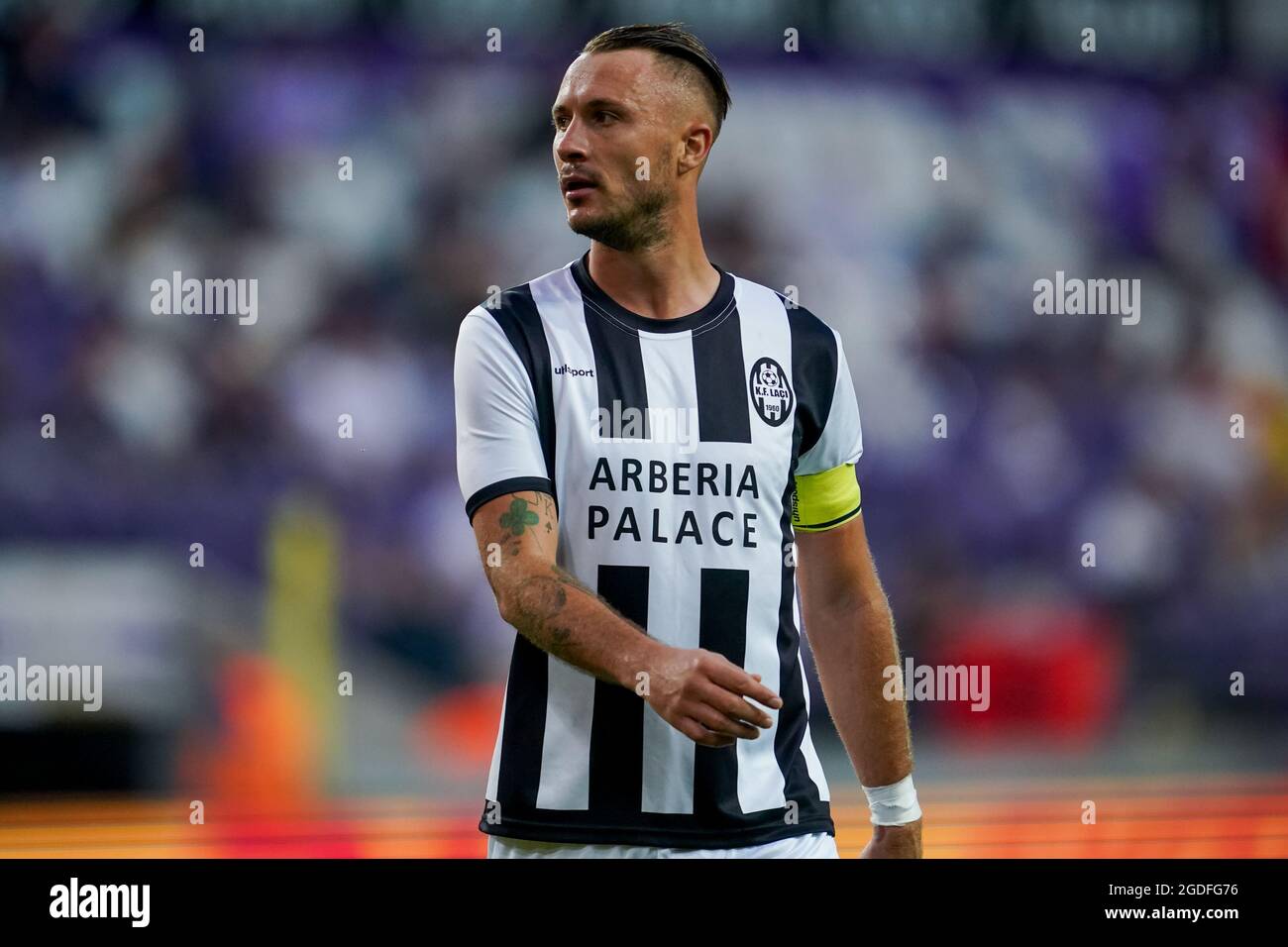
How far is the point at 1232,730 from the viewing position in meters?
4.44

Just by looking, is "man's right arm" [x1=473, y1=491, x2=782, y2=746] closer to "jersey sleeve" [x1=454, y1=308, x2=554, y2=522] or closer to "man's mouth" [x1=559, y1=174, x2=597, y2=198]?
"jersey sleeve" [x1=454, y1=308, x2=554, y2=522]

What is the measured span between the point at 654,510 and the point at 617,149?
61cm

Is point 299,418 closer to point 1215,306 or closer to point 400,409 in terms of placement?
point 400,409

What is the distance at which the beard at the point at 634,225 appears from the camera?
2.21 m

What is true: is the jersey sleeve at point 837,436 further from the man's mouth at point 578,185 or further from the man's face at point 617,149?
the man's mouth at point 578,185

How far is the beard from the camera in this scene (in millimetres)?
2215

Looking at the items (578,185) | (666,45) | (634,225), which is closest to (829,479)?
(634,225)

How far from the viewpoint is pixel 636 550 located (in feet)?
6.88

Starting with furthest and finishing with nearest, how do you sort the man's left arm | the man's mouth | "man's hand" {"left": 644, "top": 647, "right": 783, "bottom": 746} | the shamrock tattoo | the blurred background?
the blurred background, the man's left arm, the man's mouth, the shamrock tattoo, "man's hand" {"left": 644, "top": 647, "right": 783, "bottom": 746}

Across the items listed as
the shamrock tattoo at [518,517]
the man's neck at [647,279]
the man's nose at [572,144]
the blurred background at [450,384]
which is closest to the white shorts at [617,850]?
the shamrock tattoo at [518,517]

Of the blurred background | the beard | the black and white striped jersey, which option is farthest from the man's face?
the blurred background

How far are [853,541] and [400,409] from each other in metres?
2.54

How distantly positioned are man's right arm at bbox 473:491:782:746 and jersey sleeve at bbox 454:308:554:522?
31 millimetres
